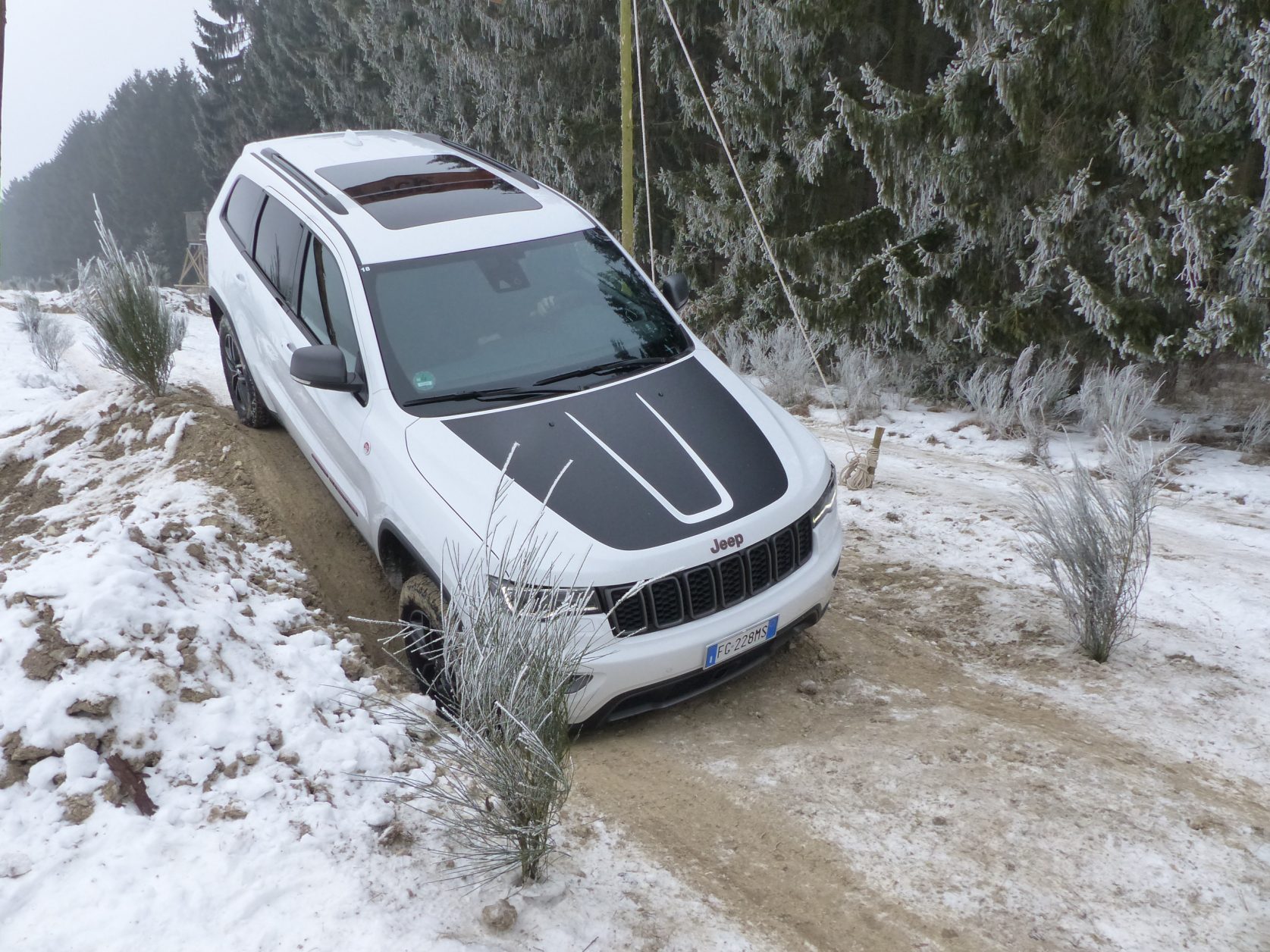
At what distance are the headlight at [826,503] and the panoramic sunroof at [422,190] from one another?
7.78ft

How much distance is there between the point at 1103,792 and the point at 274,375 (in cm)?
496

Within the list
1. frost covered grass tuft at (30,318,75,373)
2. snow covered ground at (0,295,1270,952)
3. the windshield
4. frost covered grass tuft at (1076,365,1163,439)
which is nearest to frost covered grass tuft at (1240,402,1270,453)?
frost covered grass tuft at (1076,365,1163,439)

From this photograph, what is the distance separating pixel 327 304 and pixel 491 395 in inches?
49.0

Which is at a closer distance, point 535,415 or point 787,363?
point 535,415

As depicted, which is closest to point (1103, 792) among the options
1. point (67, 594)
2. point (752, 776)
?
point (752, 776)

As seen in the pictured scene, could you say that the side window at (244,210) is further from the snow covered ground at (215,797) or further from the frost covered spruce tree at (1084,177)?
the frost covered spruce tree at (1084,177)

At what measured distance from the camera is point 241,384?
6.98 meters

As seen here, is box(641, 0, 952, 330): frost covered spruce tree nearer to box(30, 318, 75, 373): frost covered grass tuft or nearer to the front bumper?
the front bumper

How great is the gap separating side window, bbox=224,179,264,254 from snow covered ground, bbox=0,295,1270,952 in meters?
2.05

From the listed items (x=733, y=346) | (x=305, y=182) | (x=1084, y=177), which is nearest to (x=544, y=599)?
(x=305, y=182)

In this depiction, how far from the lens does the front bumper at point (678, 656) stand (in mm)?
3785

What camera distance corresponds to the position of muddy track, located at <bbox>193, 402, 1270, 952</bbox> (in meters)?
3.11

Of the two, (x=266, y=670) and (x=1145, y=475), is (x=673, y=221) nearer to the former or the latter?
(x=1145, y=475)

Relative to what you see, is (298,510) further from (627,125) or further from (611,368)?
(627,125)
